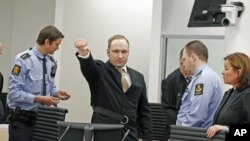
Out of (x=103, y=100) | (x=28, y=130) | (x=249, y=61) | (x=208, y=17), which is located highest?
(x=208, y=17)

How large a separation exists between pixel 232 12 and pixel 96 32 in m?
2.72

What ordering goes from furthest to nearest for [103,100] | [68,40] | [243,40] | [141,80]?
[68,40]
[243,40]
[141,80]
[103,100]

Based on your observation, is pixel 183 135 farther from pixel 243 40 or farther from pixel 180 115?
pixel 243 40

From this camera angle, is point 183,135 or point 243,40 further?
point 243,40

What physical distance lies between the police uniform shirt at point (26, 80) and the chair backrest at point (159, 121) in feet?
3.45

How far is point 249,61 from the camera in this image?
9.91ft

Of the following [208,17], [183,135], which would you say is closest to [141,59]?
[208,17]

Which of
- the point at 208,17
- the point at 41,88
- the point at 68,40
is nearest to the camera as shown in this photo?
the point at 41,88

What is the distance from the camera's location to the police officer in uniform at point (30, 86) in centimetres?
369

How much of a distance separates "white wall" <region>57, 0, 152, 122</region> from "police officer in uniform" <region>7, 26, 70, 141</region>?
9.37ft

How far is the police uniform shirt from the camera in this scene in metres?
3.71

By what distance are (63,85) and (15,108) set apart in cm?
309

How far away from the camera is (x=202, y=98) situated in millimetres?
3348

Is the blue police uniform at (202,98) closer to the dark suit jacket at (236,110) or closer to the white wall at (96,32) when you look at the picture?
the dark suit jacket at (236,110)
